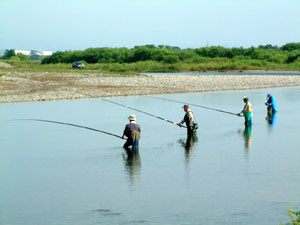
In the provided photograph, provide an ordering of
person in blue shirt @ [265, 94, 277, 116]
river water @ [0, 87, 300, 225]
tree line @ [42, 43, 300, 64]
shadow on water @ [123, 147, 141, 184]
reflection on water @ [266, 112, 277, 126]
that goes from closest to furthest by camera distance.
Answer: river water @ [0, 87, 300, 225] → shadow on water @ [123, 147, 141, 184] → reflection on water @ [266, 112, 277, 126] → person in blue shirt @ [265, 94, 277, 116] → tree line @ [42, 43, 300, 64]

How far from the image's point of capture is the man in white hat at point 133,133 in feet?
57.8

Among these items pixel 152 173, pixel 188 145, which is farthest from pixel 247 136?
pixel 152 173

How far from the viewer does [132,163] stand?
16.9 m

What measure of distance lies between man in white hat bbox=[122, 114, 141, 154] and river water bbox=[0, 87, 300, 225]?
45cm

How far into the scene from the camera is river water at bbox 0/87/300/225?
11.9m

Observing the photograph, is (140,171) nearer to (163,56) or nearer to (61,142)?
(61,142)

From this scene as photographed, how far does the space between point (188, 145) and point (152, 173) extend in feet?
15.1

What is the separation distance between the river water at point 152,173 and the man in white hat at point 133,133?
0.45 meters

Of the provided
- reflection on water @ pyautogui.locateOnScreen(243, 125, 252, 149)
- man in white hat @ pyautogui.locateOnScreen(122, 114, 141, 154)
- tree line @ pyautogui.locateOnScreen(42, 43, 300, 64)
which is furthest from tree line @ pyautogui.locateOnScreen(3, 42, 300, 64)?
man in white hat @ pyautogui.locateOnScreen(122, 114, 141, 154)

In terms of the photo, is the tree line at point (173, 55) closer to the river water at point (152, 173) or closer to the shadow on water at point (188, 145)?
the river water at point (152, 173)

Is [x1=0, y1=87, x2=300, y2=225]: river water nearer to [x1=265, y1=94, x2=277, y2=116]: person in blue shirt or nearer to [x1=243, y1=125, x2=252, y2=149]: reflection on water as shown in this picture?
[x1=243, y1=125, x2=252, y2=149]: reflection on water

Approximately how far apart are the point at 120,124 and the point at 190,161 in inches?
347

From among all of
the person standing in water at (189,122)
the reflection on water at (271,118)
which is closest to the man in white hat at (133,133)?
the person standing in water at (189,122)

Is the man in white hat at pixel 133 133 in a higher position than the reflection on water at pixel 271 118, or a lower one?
higher
